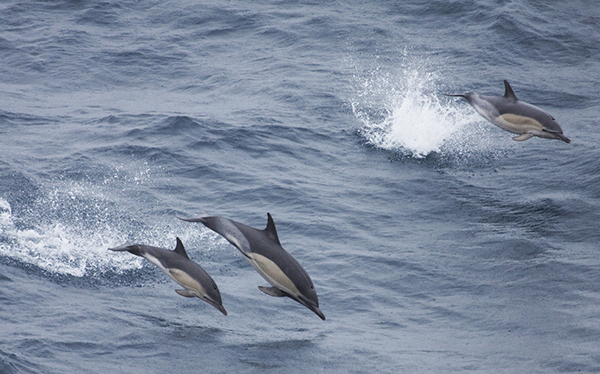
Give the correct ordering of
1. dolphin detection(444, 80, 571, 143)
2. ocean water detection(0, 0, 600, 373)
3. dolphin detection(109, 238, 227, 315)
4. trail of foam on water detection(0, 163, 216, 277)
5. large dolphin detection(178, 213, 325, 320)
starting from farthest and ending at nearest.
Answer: dolphin detection(444, 80, 571, 143) < trail of foam on water detection(0, 163, 216, 277) < ocean water detection(0, 0, 600, 373) < dolphin detection(109, 238, 227, 315) < large dolphin detection(178, 213, 325, 320)

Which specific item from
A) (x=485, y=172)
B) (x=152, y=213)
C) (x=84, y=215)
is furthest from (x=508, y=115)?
(x=84, y=215)

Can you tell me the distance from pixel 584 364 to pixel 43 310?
19.5ft

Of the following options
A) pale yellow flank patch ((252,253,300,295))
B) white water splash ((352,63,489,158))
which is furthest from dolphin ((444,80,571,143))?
pale yellow flank patch ((252,253,300,295))

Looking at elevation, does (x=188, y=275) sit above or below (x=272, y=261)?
below

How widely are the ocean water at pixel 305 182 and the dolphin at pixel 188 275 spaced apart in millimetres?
569

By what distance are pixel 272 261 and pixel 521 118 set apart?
4639mm

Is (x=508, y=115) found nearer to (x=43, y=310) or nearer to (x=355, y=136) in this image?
(x=355, y=136)

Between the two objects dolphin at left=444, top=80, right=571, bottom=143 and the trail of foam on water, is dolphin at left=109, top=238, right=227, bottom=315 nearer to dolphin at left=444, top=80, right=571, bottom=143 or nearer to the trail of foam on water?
the trail of foam on water

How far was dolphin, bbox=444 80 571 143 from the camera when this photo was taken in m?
11.1

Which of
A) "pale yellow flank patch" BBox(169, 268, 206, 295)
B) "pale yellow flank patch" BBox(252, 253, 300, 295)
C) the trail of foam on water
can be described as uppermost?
"pale yellow flank patch" BBox(252, 253, 300, 295)

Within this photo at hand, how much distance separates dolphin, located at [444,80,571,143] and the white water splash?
3.53m

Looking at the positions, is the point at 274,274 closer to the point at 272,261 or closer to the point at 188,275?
the point at 272,261

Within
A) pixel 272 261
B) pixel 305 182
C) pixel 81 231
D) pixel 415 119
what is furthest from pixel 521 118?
pixel 81 231

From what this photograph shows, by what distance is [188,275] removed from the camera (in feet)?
28.7
